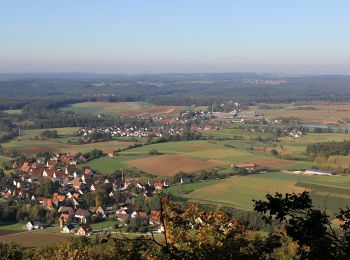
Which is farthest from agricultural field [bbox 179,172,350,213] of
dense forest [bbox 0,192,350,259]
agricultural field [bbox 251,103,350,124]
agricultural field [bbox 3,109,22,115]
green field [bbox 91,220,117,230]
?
agricultural field [bbox 3,109,22,115]

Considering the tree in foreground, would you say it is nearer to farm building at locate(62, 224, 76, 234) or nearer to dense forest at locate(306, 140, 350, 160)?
farm building at locate(62, 224, 76, 234)

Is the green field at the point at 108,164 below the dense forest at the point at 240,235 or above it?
below

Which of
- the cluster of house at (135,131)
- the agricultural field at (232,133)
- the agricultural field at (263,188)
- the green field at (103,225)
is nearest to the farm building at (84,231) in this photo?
the green field at (103,225)

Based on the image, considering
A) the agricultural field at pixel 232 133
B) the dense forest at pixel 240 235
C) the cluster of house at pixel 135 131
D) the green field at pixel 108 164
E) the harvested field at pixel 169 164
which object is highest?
the dense forest at pixel 240 235

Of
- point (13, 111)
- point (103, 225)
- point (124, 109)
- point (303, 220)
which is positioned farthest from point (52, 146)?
point (303, 220)

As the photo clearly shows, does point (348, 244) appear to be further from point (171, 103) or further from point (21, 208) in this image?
point (171, 103)

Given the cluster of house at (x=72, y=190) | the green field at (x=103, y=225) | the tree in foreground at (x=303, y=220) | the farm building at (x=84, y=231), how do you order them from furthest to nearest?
the cluster of house at (x=72, y=190) < the green field at (x=103, y=225) < the farm building at (x=84, y=231) < the tree in foreground at (x=303, y=220)

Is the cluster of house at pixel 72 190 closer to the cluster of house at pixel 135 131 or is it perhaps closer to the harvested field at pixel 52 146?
the harvested field at pixel 52 146
